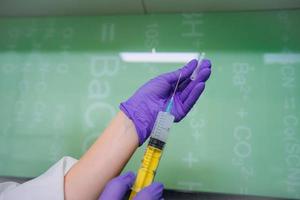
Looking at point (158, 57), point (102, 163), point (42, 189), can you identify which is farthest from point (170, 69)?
point (42, 189)

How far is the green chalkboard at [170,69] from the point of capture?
1141 mm

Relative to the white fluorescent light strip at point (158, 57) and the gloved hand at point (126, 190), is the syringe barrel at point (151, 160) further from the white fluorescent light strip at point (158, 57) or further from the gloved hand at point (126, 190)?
the white fluorescent light strip at point (158, 57)

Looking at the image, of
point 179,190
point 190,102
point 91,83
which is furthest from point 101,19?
point 179,190

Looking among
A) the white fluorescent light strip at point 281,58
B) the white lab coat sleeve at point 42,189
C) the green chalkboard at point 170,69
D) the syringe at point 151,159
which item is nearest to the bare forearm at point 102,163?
the white lab coat sleeve at point 42,189

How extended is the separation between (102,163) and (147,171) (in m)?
0.18

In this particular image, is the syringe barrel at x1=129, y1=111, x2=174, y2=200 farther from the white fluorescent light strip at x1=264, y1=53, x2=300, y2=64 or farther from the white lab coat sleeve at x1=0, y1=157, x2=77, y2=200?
the white fluorescent light strip at x1=264, y1=53, x2=300, y2=64

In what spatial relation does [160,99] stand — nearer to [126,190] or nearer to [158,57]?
[126,190]

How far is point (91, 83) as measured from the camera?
131 centimetres

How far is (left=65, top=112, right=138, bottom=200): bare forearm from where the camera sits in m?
0.76

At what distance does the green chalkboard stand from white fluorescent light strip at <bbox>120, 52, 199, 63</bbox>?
0.02m

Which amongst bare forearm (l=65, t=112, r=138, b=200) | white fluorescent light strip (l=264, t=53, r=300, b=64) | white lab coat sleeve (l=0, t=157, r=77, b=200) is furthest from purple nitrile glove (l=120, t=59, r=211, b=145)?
white fluorescent light strip (l=264, t=53, r=300, b=64)

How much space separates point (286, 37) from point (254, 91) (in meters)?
0.31

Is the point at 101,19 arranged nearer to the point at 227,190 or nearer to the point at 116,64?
the point at 116,64

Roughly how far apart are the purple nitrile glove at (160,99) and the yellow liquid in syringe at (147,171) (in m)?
0.14
